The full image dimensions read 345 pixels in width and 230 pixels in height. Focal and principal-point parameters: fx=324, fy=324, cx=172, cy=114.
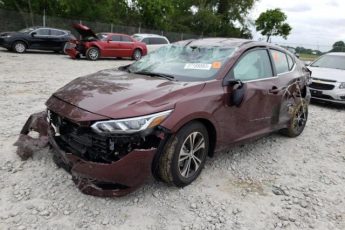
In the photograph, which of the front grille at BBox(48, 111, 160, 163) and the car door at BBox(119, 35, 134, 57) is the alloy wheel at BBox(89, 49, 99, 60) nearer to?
the car door at BBox(119, 35, 134, 57)

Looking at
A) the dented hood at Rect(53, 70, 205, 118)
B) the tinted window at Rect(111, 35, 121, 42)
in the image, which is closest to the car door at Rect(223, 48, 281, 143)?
the dented hood at Rect(53, 70, 205, 118)

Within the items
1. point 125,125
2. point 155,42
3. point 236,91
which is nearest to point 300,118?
point 236,91

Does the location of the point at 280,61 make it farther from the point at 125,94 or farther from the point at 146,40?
the point at 146,40

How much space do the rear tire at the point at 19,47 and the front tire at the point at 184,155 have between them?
15.5 metres

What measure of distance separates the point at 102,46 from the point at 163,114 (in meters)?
13.8

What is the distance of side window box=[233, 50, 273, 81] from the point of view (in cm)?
410

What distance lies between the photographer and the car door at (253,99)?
12.9 feet

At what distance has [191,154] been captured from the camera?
11.5 ft

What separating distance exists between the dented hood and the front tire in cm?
35

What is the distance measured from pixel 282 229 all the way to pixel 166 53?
109 inches

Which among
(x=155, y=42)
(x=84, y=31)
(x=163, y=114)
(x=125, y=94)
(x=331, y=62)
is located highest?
(x=331, y=62)

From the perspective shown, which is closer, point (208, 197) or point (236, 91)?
point (208, 197)

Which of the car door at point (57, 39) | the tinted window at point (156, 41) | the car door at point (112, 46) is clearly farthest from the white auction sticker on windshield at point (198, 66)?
the tinted window at point (156, 41)

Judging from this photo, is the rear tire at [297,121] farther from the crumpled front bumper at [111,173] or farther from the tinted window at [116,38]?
the tinted window at [116,38]
